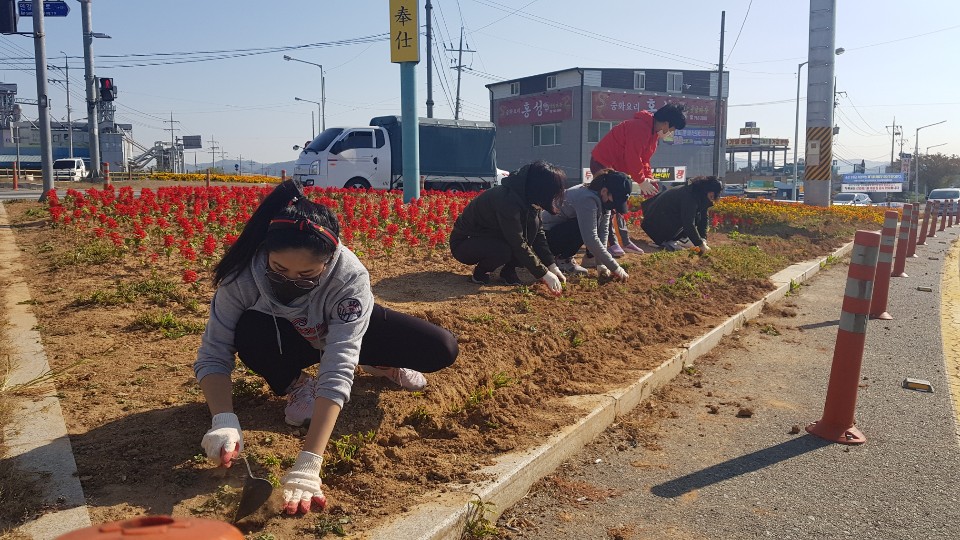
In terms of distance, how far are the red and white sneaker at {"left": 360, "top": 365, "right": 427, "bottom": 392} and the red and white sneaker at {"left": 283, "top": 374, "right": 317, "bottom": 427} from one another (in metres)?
0.52

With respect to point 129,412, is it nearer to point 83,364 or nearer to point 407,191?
point 83,364

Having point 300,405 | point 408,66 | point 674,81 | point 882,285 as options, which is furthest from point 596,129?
point 300,405

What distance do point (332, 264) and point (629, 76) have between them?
161 ft

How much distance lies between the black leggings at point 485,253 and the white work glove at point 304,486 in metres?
3.86

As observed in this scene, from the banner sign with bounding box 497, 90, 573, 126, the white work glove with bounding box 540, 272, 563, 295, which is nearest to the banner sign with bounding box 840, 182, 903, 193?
the banner sign with bounding box 497, 90, 573, 126

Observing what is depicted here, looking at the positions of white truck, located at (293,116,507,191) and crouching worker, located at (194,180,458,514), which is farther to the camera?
white truck, located at (293,116,507,191)

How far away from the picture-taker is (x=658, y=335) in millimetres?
5332

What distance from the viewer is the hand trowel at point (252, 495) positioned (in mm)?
2297

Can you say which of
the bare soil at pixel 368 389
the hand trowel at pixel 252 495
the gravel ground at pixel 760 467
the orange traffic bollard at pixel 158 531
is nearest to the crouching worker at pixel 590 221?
the bare soil at pixel 368 389

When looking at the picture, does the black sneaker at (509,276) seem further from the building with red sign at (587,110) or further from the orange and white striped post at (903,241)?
the building with red sign at (587,110)

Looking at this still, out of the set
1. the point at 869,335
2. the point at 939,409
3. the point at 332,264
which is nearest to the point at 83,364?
the point at 332,264

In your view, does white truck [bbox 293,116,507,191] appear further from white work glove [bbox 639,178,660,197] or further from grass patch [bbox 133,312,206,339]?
grass patch [bbox 133,312,206,339]

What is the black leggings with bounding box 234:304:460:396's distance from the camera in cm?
292

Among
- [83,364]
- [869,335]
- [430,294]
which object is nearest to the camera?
[83,364]
